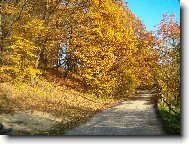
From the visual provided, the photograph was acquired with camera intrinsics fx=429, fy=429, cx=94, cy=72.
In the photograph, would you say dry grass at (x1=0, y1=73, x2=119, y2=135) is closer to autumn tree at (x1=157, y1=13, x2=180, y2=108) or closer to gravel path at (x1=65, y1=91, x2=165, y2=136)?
gravel path at (x1=65, y1=91, x2=165, y2=136)

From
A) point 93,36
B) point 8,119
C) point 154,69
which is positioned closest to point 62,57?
point 93,36

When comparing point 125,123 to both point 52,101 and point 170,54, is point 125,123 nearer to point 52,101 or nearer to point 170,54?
point 170,54

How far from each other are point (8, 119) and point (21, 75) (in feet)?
3.88

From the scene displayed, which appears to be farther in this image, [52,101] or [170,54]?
[52,101]

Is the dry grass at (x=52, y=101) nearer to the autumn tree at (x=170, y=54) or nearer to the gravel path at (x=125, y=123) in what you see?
the gravel path at (x=125, y=123)

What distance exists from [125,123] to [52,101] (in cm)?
303

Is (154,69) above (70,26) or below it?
below

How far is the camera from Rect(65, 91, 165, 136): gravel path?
7688 mm

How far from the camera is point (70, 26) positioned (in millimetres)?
11039

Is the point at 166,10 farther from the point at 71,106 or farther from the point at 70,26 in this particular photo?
the point at 71,106

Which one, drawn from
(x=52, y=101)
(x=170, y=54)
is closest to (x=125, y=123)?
(x=170, y=54)

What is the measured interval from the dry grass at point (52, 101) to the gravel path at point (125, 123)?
0.40m

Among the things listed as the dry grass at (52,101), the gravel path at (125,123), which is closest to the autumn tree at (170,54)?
the gravel path at (125,123)

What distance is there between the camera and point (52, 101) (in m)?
11.2
